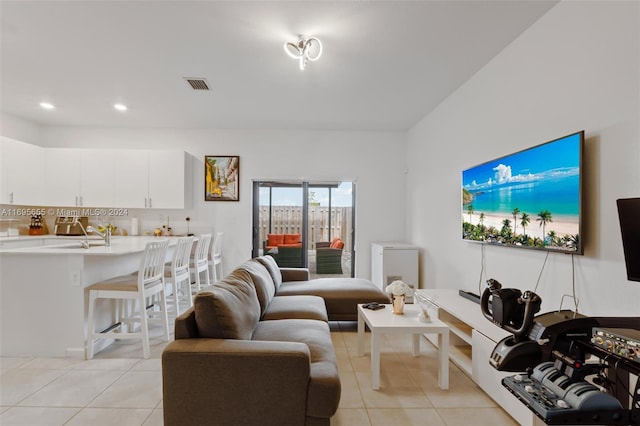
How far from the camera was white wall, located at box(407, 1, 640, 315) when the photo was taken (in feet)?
6.16

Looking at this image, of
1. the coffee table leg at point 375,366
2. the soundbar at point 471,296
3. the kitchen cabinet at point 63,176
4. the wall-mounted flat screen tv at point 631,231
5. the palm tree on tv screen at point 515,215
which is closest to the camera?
the wall-mounted flat screen tv at point 631,231

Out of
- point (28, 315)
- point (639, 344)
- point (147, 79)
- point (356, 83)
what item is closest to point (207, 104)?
point (147, 79)

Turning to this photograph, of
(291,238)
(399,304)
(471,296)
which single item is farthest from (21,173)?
(471,296)

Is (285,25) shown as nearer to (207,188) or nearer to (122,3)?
(122,3)

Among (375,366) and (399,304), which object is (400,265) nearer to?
(399,304)

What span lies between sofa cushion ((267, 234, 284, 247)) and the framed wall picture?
873 millimetres

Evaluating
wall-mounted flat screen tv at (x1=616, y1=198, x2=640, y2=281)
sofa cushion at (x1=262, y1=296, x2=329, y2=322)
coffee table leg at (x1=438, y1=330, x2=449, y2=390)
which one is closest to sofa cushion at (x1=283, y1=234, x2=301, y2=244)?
sofa cushion at (x1=262, y1=296, x2=329, y2=322)

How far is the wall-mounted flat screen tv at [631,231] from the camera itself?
4.59 feet

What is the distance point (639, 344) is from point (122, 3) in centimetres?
335

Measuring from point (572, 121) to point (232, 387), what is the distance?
2.64 meters

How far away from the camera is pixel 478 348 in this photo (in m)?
2.42

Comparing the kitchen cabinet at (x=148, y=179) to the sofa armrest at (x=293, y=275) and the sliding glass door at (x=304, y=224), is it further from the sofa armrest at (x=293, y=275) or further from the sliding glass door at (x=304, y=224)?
the sofa armrest at (x=293, y=275)

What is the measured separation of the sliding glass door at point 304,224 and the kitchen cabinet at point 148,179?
4.12 feet

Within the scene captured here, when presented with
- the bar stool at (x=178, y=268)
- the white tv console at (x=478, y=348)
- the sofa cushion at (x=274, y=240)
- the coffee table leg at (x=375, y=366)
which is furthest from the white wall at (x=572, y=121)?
the bar stool at (x=178, y=268)
